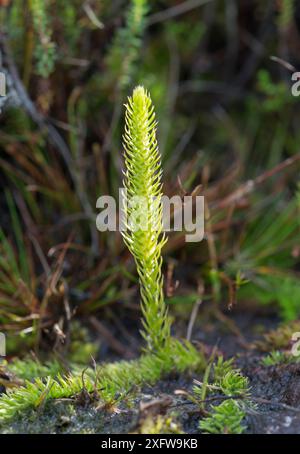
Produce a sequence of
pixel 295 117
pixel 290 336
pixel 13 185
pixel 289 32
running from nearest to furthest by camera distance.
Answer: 1. pixel 290 336
2. pixel 13 185
3. pixel 289 32
4. pixel 295 117

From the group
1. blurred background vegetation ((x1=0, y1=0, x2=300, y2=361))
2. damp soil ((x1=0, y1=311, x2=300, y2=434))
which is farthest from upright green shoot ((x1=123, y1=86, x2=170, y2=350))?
blurred background vegetation ((x1=0, y1=0, x2=300, y2=361))

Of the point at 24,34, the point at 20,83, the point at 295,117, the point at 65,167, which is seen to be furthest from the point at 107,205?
the point at 295,117

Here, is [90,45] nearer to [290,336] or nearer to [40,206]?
[40,206]

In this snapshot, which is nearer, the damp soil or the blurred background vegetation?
the damp soil

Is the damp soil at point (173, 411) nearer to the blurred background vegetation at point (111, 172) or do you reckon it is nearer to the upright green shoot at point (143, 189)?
the upright green shoot at point (143, 189)

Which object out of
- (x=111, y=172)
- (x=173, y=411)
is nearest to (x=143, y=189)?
(x=173, y=411)

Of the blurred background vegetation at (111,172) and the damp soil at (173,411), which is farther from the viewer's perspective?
the blurred background vegetation at (111,172)

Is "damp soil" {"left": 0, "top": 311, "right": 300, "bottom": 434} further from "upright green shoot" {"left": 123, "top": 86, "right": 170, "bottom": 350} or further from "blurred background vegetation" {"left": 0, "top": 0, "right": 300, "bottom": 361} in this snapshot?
"blurred background vegetation" {"left": 0, "top": 0, "right": 300, "bottom": 361}

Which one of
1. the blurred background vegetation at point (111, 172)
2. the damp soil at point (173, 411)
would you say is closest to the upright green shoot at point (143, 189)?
the damp soil at point (173, 411)
